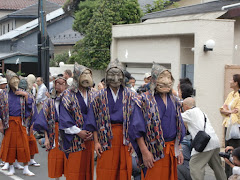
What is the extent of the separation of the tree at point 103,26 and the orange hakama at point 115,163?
44.7 ft

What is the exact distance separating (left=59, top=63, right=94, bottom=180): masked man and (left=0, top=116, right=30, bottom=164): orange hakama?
2.67 meters

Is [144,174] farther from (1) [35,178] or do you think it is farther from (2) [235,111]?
(1) [35,178]

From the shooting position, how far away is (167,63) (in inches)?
531

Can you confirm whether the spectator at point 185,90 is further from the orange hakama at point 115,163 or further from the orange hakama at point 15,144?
the orange hakama at point 15,144

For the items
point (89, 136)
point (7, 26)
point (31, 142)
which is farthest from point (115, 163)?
point (7, 26)

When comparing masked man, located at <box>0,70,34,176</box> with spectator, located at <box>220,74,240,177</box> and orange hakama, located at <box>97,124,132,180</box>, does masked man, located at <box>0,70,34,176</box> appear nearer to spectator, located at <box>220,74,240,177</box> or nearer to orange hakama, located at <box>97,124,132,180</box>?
orange hakama, located at <box>97,124,132,180</box>

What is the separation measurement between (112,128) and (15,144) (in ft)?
12.5

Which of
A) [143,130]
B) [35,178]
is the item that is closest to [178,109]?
[143,130]

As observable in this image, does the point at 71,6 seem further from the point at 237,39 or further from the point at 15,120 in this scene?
the point at 15,120

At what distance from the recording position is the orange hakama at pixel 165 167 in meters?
6.07

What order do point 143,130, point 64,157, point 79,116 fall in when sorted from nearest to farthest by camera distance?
point 143,130
point 79,116
point 64,157

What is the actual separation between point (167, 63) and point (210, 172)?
15.1ft

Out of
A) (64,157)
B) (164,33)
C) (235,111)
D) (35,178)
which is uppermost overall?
(164,33)

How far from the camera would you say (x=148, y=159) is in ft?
19.5
